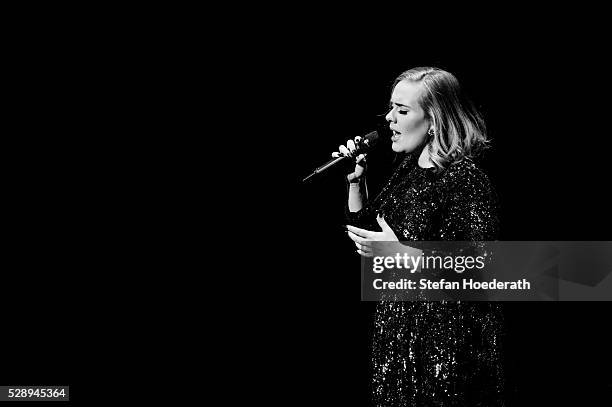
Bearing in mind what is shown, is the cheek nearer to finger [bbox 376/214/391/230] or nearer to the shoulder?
the shoulder

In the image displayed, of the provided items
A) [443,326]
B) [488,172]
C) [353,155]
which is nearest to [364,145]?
[353,155]

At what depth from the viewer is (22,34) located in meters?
2.32

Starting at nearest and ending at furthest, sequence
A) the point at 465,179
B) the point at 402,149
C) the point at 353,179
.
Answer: the point at 465,179, the point at 402,149, the point at 353,179

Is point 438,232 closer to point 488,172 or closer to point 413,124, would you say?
point 413,124

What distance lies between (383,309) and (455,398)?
0.27 m

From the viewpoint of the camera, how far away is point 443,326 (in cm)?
169

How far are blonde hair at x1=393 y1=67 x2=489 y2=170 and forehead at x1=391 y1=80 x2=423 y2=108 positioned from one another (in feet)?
0.03

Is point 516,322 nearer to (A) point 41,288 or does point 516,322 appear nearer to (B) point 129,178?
(B) point 129,178

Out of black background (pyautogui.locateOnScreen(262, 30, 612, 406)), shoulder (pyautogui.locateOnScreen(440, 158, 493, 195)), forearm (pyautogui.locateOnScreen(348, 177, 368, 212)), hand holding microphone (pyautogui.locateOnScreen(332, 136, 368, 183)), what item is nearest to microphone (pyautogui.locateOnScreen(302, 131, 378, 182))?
hand holding microphone (pyautogui.locateOnScreen(332, 136, 368, 183))

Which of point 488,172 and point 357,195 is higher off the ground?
point 488,172

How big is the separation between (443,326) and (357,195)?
1.51 feet

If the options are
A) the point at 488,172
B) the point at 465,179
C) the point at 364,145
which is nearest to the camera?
the point at 465,179

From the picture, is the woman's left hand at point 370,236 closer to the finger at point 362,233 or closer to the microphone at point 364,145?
the finger at point 362,233

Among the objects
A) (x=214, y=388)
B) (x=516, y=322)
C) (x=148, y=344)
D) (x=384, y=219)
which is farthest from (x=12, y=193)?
(x=516, y=322)
